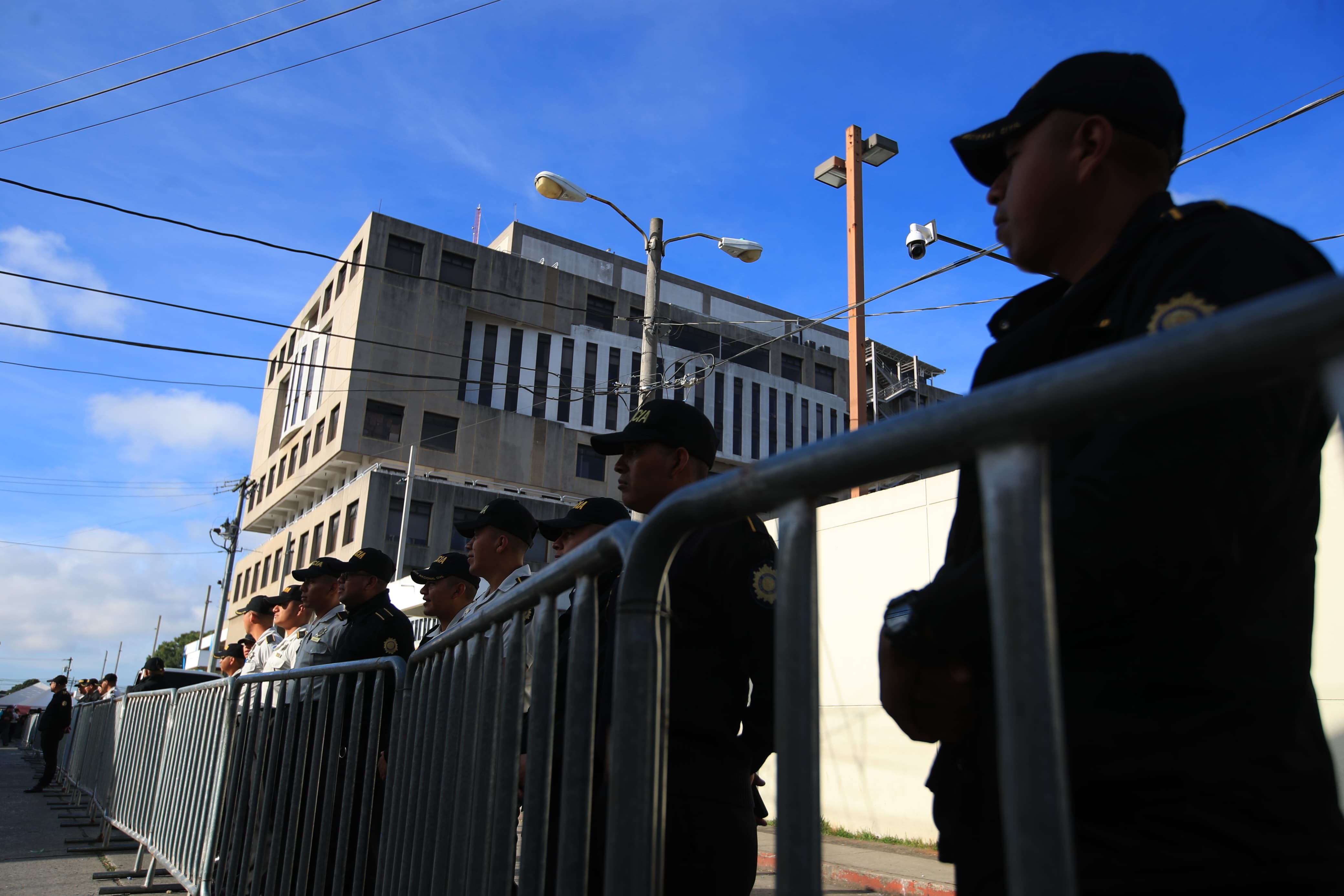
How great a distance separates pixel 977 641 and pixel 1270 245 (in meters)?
0.56

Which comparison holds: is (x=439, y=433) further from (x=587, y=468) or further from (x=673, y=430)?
(x=673, y=430)

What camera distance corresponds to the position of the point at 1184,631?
95 cm

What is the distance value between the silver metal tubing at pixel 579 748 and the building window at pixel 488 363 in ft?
143

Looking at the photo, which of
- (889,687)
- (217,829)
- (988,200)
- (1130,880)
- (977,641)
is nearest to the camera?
(1130,880)

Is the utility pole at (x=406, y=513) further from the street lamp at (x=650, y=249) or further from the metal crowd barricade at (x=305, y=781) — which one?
the metal crowd barricade at (x=305, y=781)

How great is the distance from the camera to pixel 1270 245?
1046 millimetres

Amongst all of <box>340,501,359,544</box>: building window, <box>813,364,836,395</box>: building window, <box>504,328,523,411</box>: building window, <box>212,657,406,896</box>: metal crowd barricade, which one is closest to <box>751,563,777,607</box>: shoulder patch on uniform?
<box>212,657,406,896</box>: metal crowd barricade

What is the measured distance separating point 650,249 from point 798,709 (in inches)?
461

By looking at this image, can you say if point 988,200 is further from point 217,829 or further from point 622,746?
point 217,829

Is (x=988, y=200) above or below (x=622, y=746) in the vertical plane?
above

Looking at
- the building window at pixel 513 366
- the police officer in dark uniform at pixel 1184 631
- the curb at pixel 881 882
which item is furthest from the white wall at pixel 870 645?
the building window at pixel 513 366

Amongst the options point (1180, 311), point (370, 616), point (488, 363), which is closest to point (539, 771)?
point (1180, 311)

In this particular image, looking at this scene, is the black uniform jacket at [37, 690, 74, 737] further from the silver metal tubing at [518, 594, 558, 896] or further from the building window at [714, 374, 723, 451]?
the building window at [714, 374, 723, 451]

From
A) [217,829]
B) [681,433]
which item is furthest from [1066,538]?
[217,829]
